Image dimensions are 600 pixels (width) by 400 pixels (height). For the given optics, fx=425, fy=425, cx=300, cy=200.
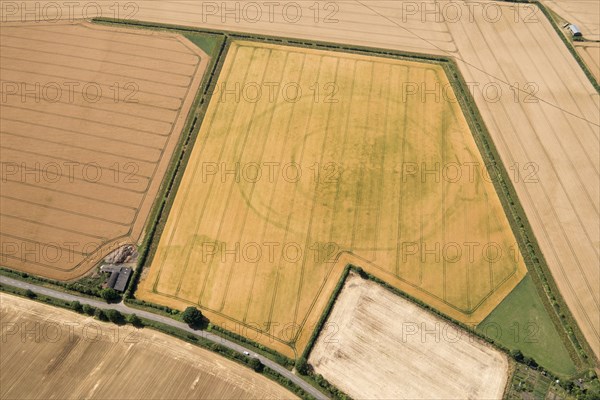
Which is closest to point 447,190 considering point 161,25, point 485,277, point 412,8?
point 485,277

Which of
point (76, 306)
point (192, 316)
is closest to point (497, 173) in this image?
point (192, 316)

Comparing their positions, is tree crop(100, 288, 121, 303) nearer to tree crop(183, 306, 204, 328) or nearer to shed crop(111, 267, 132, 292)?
shed crop(111, 267, 132, 292)

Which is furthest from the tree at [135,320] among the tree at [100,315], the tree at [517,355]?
the tree at [517,355]

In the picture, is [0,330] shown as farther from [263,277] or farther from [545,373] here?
[545,373]

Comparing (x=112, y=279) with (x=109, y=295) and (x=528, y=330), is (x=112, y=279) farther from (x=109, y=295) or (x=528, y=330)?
(x=528, y=330)

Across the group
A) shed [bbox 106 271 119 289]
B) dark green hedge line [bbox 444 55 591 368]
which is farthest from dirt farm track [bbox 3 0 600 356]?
shed [bbox 106 271 119 289]
